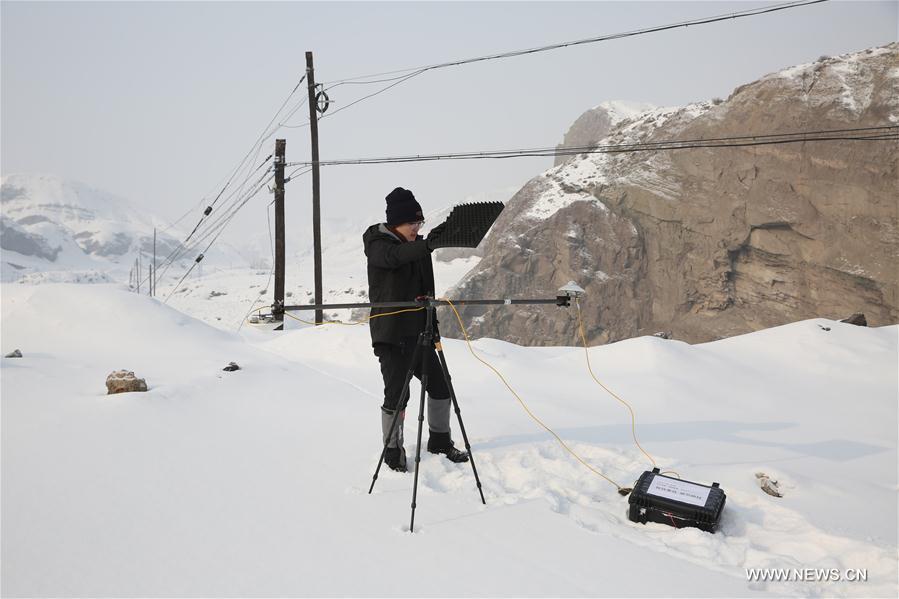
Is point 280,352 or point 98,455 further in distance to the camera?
point 280,352

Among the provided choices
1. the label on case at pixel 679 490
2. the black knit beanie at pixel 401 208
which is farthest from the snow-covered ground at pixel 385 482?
the black knit beanie at pixel 401 208

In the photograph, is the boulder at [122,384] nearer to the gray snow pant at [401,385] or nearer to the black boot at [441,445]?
the gray snow pant at [401,385]

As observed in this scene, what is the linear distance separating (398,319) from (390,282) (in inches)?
12.3

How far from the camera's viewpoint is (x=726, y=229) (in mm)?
25266

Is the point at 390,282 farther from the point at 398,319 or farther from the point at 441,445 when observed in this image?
the point at 441,445

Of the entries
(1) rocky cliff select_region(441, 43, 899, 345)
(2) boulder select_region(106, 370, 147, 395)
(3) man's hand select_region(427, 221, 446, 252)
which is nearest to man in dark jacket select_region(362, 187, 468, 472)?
(3) man's hand select_region(427, 221, 446, 252)

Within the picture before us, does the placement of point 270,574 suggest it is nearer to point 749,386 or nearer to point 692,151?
point 749,386

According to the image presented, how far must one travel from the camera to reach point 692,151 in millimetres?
26578

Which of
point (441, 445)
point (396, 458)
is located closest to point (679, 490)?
point (441, 445)

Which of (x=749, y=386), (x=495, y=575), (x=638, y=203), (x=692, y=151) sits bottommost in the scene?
(x=749, y=386)

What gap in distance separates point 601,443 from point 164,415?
13.6ft

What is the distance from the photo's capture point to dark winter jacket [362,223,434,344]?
4375mm

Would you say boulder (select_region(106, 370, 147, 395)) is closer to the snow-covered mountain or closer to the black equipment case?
the black equipment case

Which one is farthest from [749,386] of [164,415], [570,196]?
[570,196]
